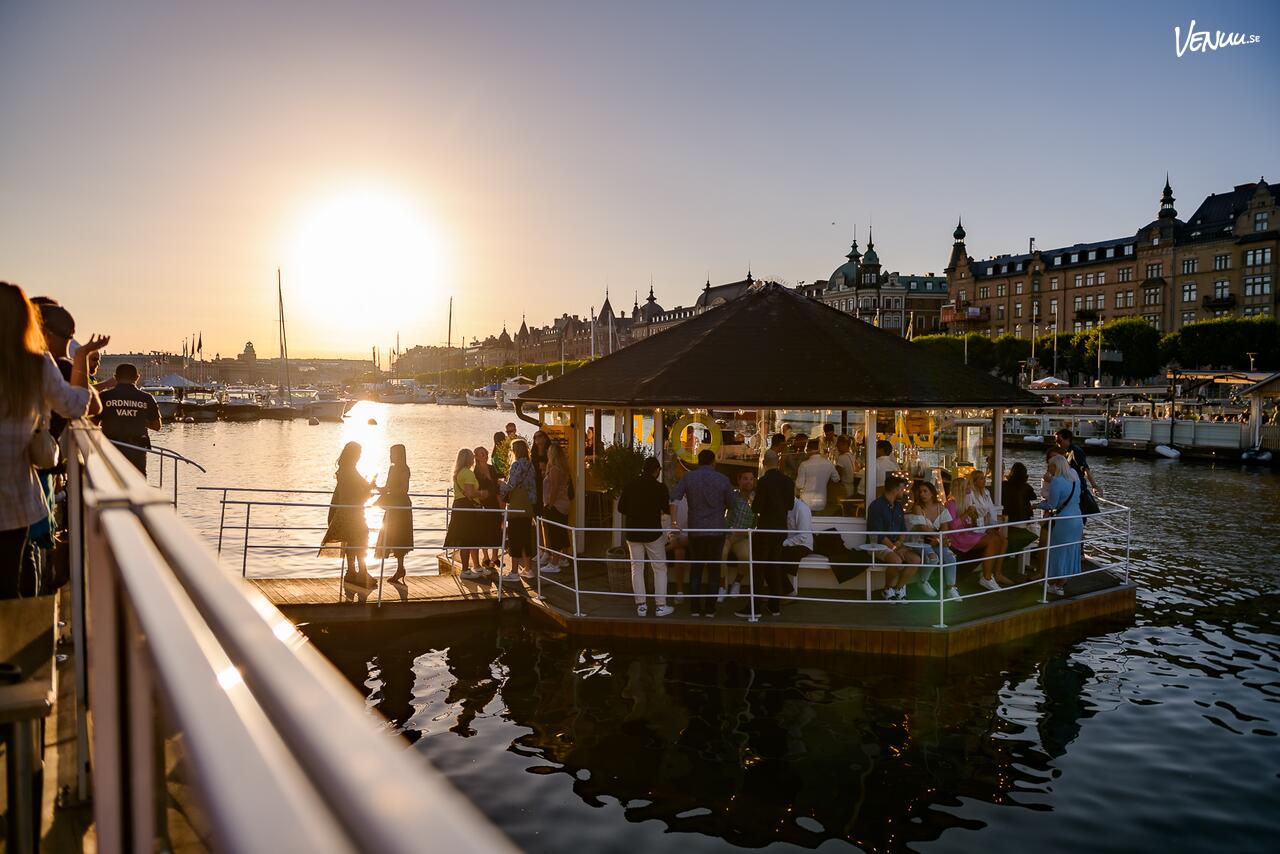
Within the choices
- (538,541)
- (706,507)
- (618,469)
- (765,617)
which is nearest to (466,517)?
(538,541)

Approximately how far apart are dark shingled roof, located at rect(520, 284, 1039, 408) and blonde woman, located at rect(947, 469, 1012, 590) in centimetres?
134

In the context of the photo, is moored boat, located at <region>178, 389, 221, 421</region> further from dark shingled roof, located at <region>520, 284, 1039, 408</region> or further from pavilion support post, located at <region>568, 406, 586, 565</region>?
dark shingled roof, located at <region>520, 284, 1039, 408</region>

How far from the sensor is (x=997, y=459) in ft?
50.8

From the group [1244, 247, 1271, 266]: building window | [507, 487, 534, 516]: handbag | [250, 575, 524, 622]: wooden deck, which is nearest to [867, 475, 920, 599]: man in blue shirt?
[507, 487, 534, 516]: handbag

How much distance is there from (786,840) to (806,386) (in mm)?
7765

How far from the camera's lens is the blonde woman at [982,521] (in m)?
13.6

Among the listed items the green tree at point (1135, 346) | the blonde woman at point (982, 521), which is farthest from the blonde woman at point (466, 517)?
the green tree at point (1135, 346)

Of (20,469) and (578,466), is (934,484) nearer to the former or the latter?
(578,466)

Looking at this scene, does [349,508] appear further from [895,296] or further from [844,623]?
[895,296]

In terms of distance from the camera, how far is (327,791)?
686 millimetres

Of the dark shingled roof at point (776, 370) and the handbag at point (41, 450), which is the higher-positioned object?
the dark shingled roof at point (776, 370)

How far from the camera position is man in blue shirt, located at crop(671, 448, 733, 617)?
12.0 m

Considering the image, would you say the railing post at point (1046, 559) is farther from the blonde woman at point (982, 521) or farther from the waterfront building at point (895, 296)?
the waterfront building at point (895, 296)

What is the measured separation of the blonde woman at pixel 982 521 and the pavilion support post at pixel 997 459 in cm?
115
